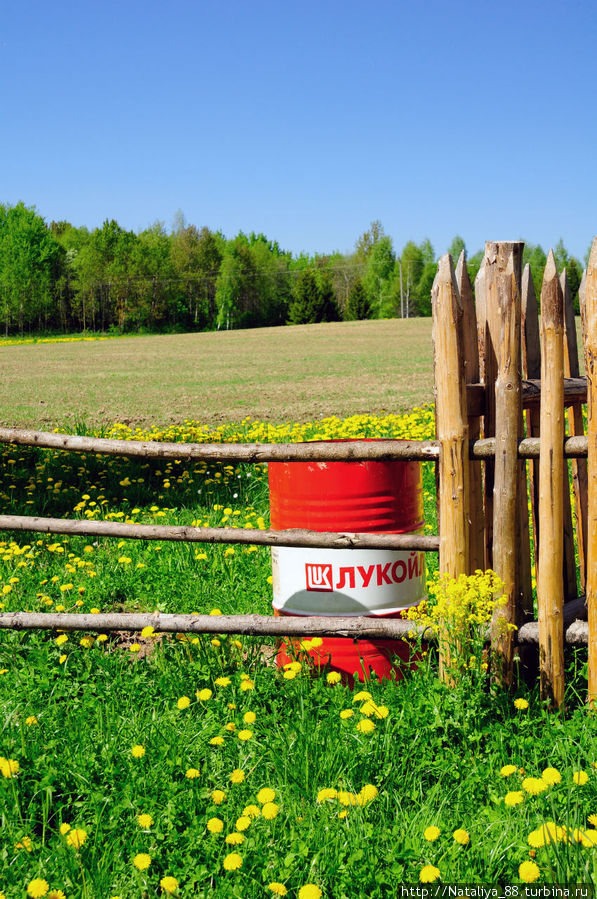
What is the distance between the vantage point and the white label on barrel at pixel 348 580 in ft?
9.66

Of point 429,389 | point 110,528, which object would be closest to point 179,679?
point 110,528

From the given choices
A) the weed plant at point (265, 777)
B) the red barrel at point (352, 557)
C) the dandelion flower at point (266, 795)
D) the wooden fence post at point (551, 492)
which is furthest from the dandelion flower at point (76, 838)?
the wooden fence post at point (551, 492)

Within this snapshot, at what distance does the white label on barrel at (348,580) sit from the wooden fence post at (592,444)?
754mm

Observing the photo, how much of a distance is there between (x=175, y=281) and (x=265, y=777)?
3201 inches

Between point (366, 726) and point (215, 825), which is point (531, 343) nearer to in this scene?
point (366, 726)

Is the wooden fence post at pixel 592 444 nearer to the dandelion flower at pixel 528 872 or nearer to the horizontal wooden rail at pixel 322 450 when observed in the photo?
the horizontal wooden rail at pixel 322 450

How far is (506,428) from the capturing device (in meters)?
2.56

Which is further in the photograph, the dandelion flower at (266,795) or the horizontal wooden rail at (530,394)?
the horizontal wooden rail at (530,394)

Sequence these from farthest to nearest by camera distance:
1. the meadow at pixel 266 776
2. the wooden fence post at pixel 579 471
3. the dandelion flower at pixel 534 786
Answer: the wooden fence post at pixel 579 471 < the dandelion flower at pixel 534 786 < the meadow at pixel 266 776

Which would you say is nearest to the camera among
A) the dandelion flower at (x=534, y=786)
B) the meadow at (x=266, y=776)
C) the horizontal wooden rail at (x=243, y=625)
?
the meadow at (x=266, y=776)

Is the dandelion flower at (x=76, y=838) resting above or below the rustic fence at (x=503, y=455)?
below

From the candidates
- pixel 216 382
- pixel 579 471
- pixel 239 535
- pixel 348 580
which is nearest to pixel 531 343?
pixel 579 471

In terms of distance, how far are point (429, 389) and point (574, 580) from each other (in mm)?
14767

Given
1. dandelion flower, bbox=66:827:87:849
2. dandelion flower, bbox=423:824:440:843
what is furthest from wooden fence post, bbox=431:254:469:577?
dandelion flower, bbox=66:827:87:849
